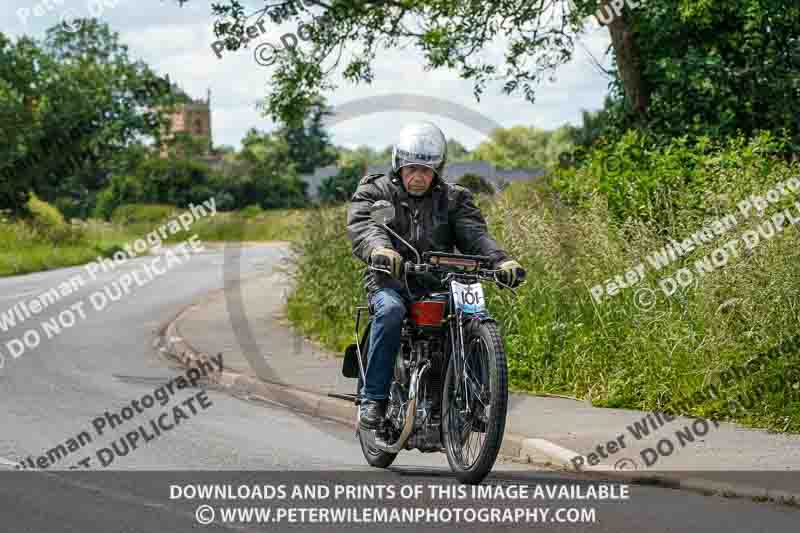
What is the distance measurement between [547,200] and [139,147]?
5128cm

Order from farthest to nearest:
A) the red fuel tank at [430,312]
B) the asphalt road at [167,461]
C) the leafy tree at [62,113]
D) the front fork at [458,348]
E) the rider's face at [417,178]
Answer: the leafy tree at [62,113], the rider's face at [417,178], the red fuel tank at [430,312], the front fork at [458,348], the asphalt road at [167,461]

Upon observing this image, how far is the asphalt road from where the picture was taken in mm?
6730

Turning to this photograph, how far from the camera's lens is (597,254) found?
39.7 ft

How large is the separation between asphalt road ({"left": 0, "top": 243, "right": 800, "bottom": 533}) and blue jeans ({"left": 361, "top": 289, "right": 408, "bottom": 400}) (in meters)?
0.58

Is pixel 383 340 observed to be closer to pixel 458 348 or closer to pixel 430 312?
pixel 430 312

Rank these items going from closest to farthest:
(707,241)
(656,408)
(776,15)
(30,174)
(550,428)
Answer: (550,428), (656,408), (707,241), (776,15), (30,174)

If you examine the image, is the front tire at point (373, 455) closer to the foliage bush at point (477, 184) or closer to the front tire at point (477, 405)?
the front tire at point (477, 405)

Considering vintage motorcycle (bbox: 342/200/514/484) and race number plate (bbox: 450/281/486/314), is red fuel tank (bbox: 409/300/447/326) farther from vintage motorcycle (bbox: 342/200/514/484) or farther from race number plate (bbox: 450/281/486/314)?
race number plate (bbox: 450/281/486/314)

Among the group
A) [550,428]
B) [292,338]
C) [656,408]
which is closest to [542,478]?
[550,428]

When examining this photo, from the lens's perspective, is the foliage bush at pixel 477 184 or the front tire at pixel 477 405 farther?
the foliage bush at pixel 477 184

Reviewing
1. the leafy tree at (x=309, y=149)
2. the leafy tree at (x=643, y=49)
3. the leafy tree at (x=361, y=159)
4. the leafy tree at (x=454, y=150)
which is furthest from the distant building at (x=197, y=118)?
the leafy tree at (x=643, y=49)

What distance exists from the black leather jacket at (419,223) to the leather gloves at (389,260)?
344 millimetres

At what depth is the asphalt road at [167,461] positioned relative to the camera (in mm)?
6730

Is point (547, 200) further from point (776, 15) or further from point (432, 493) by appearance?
point (432, 493)
